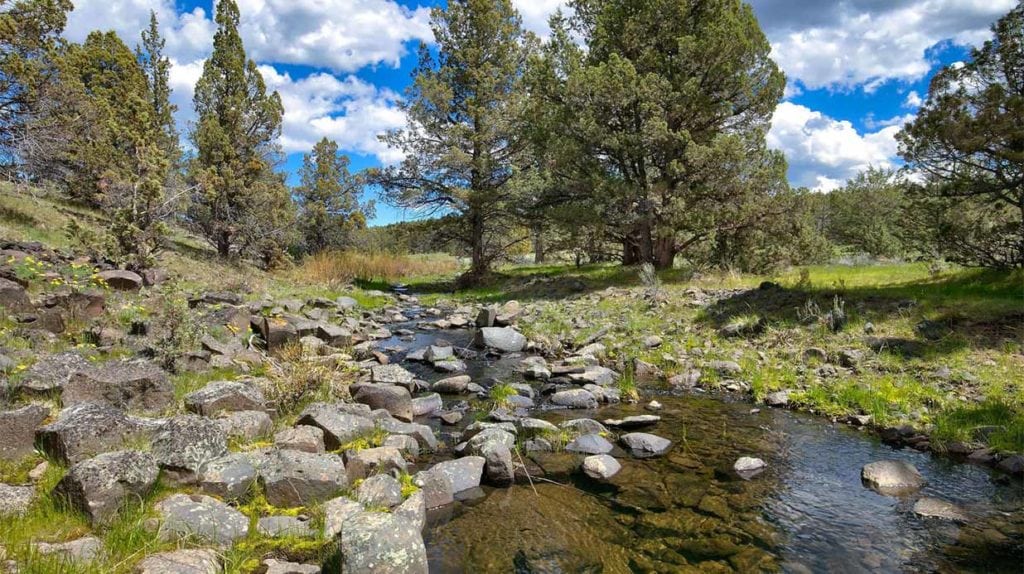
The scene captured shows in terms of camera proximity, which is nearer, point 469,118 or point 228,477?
point 228,477

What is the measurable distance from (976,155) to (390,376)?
13282mm

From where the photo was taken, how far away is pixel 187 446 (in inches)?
198

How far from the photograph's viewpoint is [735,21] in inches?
717

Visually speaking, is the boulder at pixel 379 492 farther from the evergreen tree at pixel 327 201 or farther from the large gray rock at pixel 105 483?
the evergreen tree at pixel 327 201

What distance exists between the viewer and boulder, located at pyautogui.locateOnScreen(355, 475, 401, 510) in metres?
5.06

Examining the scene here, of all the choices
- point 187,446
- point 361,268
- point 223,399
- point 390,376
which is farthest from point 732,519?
point 361,268

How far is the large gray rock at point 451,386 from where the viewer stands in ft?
32.3

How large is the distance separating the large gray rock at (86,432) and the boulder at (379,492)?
219 centimetres

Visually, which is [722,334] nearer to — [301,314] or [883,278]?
[883,278]

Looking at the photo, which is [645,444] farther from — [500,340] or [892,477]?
[500,340]

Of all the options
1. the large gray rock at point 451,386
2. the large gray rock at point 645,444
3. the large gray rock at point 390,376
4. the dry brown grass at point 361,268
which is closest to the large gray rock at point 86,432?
the large gray rock at point 390,376

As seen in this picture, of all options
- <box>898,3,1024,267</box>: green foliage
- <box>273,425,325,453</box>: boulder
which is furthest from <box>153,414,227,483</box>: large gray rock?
<box>898,3,1024,267</box>: green foliage

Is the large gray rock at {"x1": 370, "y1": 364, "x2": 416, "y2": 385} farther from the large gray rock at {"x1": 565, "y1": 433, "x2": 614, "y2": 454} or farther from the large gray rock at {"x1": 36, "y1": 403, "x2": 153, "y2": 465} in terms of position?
the large gray rock at {"x1": 36, "y1": 403, "x2": 153, "y2": 465}

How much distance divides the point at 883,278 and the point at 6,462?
18.2 meters
